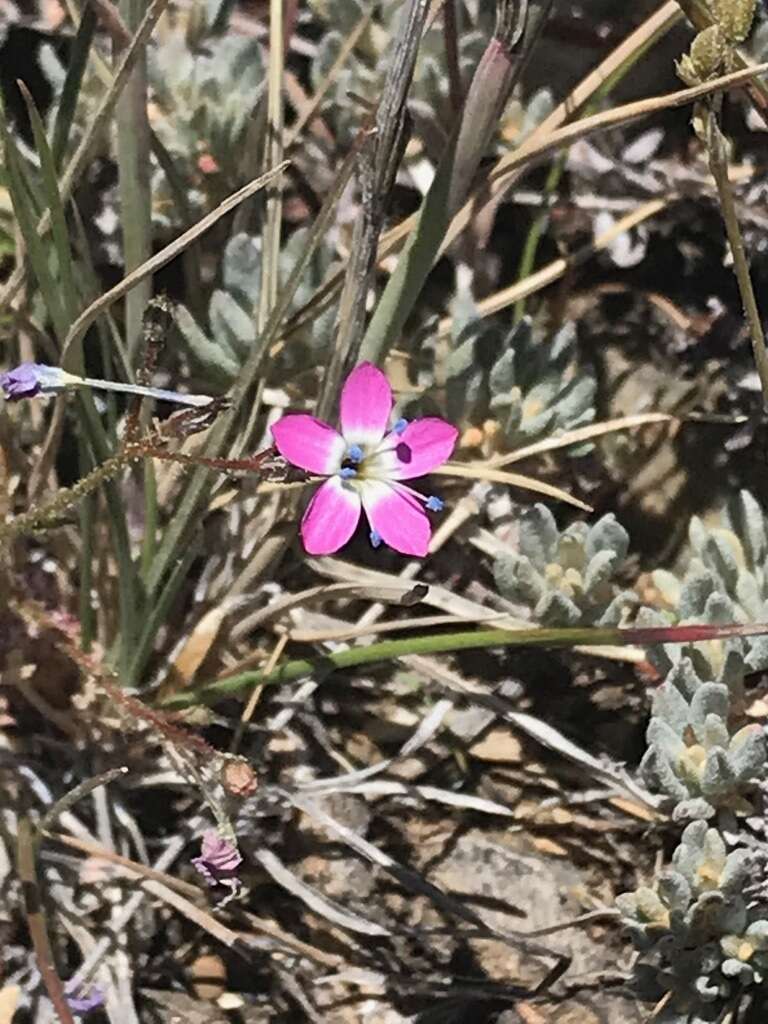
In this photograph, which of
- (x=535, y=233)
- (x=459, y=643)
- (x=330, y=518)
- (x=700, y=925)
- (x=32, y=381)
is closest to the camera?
(x=32, y=381)

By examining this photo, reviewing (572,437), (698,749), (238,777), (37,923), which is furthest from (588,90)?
(37,923)

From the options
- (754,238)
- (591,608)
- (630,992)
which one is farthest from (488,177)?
(630,992)

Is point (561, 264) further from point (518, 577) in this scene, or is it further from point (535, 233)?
point (518, 577)

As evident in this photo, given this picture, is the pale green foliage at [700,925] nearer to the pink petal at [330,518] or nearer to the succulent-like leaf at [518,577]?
the succulent-like leaf at [518,577]

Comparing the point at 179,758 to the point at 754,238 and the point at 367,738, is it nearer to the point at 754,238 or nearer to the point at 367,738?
the point at 367,738

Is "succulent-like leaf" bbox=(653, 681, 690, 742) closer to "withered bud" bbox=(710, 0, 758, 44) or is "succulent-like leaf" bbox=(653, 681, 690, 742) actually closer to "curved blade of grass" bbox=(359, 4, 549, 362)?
"curved blade of grass" bbox=(359, 4, 549, 362)

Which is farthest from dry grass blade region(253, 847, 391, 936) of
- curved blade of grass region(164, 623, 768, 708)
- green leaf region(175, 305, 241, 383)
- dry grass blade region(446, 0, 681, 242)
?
dry grass blade region(446, 0, 681, 242)

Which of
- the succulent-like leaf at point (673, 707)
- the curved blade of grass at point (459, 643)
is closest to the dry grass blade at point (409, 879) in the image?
the curved blade of grass at point (459, 643)
